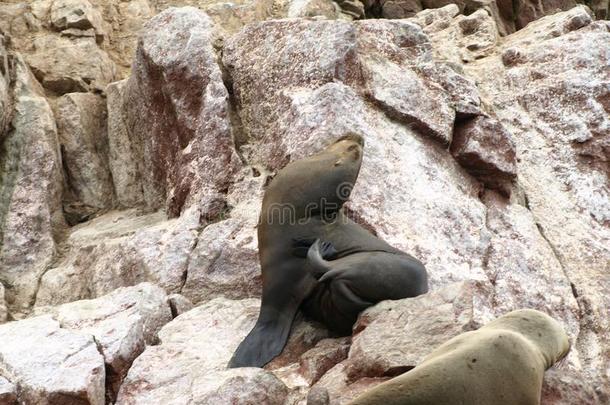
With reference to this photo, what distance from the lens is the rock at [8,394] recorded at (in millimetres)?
5895

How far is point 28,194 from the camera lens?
9133mm

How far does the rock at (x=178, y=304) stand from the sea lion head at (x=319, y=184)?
2.95 feet

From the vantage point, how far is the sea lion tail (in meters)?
6.20

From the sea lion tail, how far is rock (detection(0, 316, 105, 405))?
1268 mm

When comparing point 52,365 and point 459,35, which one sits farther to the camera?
point 459,35

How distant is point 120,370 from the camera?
622 cm

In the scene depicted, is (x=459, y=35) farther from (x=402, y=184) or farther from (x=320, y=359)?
(x=320, y=359)

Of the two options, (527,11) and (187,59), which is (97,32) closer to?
(187,59)

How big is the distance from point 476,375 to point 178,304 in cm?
299

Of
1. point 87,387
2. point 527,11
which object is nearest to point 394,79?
point 87,387

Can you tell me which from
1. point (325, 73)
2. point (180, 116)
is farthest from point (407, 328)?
point (180, 116)

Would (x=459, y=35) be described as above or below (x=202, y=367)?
above

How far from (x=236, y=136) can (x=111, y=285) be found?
150cm

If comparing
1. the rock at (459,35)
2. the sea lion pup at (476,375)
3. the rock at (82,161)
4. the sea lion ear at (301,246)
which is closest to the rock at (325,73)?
the rock at (459,35)
